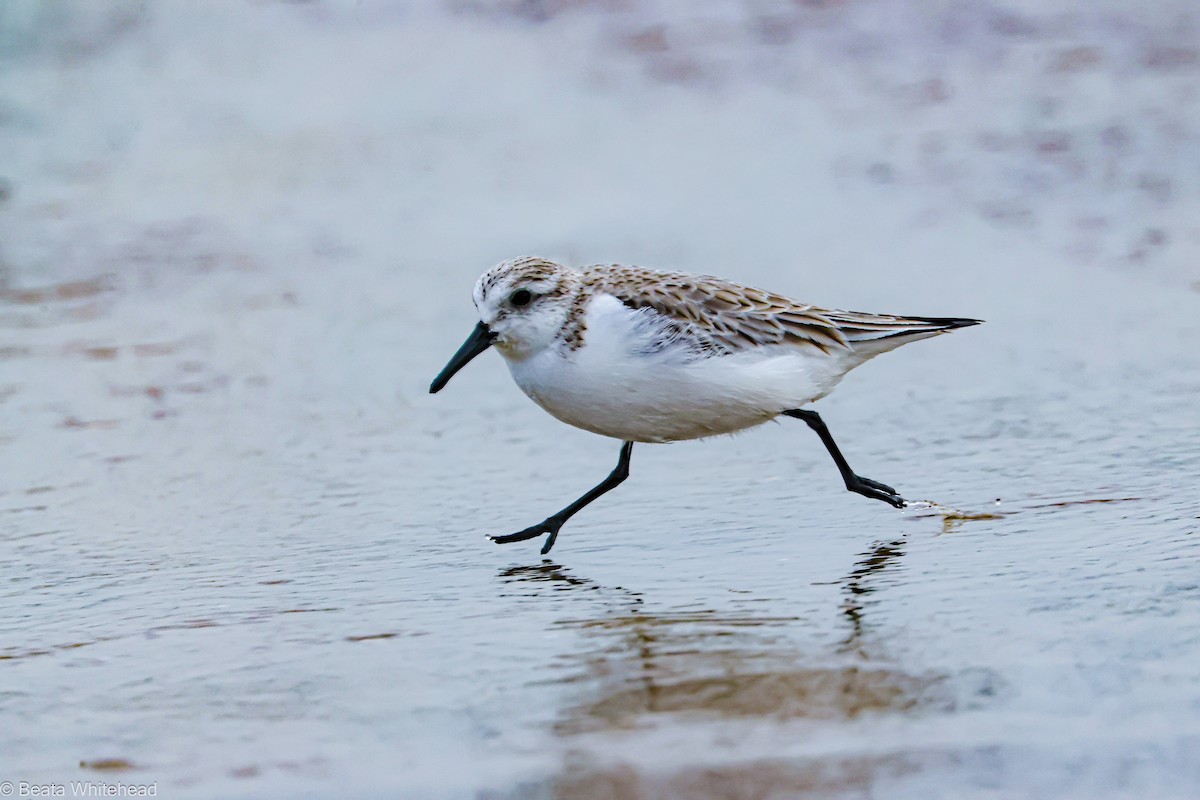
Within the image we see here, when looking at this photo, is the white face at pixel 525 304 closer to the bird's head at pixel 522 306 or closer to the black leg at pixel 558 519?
the bird's head at pixel 522 306

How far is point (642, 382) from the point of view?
4.54 metres

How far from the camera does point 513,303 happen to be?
15.3 ft

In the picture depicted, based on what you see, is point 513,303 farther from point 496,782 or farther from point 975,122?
point 975,122

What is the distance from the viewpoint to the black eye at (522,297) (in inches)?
182

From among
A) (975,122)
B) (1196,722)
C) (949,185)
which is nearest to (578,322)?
(1196,722)

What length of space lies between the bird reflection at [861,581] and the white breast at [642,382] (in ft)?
2.10

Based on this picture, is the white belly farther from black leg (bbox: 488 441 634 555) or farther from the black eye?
black leg (bbox: 488 441 634 555)

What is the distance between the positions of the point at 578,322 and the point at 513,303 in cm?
22

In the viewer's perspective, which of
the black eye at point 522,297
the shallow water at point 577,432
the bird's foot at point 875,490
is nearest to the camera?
the shallow water at point 577,432

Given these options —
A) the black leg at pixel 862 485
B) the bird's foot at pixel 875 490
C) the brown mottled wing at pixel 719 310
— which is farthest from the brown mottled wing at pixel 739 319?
the bird's foot at pixel 875 490

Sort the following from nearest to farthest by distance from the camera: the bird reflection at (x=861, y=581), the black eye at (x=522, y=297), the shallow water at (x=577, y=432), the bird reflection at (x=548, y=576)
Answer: the shallow water at (x=577, y=432) → the bird reflection at (x=861, y=581) → the bird reflection at (x=548, y=576) → the black eye at (x=522, y=297)

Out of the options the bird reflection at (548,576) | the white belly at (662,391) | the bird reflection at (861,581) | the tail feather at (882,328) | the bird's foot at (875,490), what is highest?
the tail feather at (882,328)

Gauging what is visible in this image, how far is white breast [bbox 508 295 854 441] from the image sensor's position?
4.53m

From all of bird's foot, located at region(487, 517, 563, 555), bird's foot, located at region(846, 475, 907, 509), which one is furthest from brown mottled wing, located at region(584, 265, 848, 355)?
bird's foot, located at region(487, 517, 563, 555)
